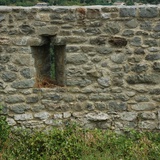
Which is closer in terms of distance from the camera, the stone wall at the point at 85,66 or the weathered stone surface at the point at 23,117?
the stone wall at the point at 85,66

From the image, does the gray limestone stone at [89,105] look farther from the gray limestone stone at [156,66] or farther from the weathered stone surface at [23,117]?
the gray limestone stone at [156,66]

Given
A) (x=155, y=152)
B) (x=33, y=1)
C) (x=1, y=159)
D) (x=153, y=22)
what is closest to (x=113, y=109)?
(x=155, y=152)

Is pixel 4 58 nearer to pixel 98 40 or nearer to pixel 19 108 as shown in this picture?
pixel 19 108

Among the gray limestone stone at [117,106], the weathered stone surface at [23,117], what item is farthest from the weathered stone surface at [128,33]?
the weathered stone surface at [23,117]

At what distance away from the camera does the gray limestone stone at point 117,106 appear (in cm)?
561

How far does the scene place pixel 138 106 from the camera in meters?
5.63

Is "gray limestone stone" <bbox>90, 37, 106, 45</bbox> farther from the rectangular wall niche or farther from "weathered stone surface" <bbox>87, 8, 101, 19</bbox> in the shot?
the rectangular wall niche

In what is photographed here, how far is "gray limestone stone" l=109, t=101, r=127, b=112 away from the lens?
561 cm

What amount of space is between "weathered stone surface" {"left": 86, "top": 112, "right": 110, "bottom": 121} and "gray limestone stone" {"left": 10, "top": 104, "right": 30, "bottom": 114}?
0.92 meters

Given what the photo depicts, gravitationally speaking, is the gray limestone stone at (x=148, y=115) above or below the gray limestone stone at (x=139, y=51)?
below

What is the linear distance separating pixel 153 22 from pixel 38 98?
1999 millimetres

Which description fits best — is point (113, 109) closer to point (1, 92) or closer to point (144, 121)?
point (144, 121)

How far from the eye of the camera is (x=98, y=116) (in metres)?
5.64

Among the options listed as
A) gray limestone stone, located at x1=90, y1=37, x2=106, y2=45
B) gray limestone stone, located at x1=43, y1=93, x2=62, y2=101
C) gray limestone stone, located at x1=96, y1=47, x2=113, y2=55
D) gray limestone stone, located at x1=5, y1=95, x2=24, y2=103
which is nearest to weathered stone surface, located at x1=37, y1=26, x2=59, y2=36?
gray limestone stone, located at x1=90, y1=37, x2=106, y2=45
